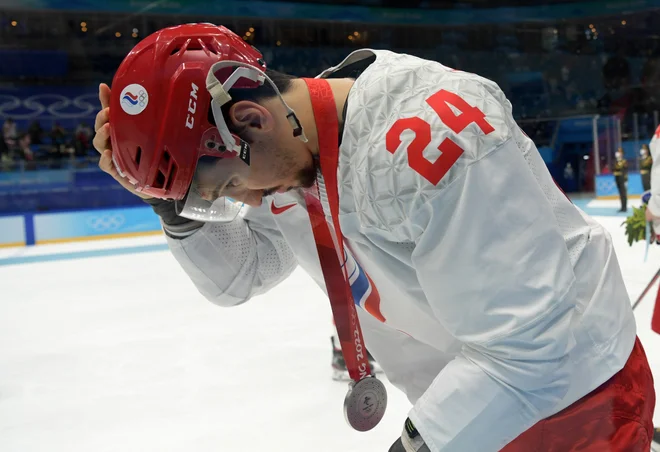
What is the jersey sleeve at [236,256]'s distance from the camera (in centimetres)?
122

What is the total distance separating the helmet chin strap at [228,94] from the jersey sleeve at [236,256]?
35 cm

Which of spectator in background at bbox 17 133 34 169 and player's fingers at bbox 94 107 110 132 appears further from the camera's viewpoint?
spectator in background at bbox 17 133 34 169

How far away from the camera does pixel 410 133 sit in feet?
2.54

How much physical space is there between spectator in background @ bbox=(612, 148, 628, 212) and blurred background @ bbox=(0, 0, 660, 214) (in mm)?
106

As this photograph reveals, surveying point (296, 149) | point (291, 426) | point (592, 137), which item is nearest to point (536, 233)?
point (296, 149)

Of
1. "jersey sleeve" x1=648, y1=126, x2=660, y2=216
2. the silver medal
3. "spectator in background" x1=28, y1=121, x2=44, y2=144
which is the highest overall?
the silver medal

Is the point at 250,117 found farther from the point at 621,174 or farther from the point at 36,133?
the point at 36,133

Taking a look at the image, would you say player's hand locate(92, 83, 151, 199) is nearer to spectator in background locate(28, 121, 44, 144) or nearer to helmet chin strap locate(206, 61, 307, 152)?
helmet chin strap locate(206, 61, 307, 152)

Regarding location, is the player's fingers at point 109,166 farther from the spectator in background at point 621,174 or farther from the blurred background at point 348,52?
the spectator in background at point 621,174

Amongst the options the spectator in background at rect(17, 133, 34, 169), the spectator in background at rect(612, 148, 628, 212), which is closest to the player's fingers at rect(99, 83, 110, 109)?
the spectator in background at rect(612, 148, 628, 212)

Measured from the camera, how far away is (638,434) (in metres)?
0.88

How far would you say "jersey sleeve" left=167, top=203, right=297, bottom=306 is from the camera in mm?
1225

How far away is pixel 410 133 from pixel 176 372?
7.30ft

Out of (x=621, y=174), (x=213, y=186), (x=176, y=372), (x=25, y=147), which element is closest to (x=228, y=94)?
(x=213, y=186)
